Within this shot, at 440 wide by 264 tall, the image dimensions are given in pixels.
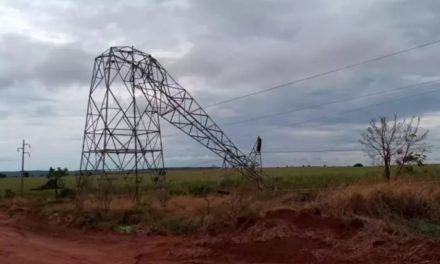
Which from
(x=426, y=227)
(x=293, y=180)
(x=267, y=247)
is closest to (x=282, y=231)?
(x=267, y=247)

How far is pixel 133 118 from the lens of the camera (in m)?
27.5

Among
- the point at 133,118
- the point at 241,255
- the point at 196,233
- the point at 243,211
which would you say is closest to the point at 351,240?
the point at 241,255

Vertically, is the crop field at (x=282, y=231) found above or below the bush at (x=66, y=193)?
below

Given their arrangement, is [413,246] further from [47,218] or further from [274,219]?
[47,218]

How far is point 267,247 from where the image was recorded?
13461mm

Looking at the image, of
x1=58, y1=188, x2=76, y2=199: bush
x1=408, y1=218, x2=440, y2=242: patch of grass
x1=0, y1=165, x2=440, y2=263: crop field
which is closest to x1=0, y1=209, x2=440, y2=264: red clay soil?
x1=0, y1=165, x2=440, y2=263: crop field

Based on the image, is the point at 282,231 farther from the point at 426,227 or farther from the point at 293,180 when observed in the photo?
the point at 293,180

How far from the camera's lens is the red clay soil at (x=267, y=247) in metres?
12.0

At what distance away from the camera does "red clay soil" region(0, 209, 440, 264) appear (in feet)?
39.5

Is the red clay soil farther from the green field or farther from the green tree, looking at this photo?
the green tree

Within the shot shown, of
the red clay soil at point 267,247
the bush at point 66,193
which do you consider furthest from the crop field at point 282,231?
the bush at point 66,193

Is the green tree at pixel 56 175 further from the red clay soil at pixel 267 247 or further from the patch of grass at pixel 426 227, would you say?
the patch of grass at pixel 426 227

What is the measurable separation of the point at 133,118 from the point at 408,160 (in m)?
17.3

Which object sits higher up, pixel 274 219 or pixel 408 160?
pixel 408 160
